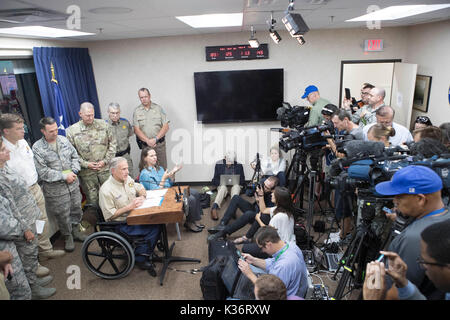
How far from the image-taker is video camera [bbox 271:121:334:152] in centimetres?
313

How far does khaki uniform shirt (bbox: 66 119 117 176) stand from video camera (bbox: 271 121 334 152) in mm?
2319

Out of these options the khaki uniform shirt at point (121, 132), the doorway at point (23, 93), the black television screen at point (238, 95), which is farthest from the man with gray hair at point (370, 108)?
the doorway at point (23, 93)

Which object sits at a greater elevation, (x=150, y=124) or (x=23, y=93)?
(x=23, y=93)

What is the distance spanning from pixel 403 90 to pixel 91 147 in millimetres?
4761

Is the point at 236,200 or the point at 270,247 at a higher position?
the point at 270,247

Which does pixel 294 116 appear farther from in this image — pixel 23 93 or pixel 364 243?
pixel 23 93

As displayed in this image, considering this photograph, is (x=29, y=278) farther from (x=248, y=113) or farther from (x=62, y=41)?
(x=248, y=113)

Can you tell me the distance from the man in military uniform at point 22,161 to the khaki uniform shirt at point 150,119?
1.78 metres

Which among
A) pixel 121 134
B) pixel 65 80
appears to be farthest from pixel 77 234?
pixel 65 80

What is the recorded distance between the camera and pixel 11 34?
3.20 m

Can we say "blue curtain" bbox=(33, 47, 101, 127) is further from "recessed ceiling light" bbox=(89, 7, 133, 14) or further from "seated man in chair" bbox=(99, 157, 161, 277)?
"recessed ceiling light" bbox=(89, 7, 133, 14)

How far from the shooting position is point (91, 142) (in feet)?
12.6
